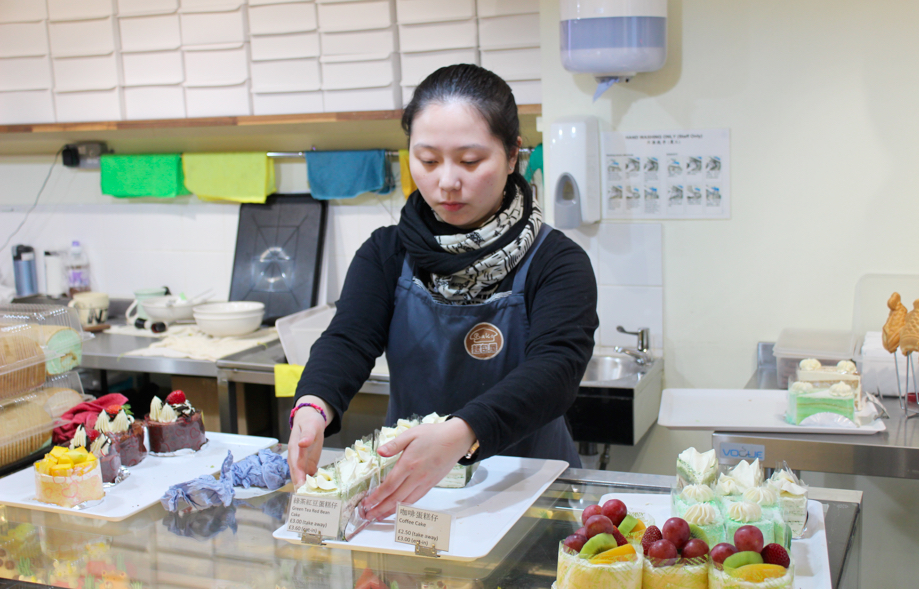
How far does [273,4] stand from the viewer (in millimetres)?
3297

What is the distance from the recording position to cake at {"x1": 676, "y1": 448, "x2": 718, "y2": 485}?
46.9 inches

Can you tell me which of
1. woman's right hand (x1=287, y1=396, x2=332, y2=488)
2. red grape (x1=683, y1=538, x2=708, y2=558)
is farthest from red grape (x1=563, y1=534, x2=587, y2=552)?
woman's right hand (x1=287, y1=396, x2=332, y2=488)

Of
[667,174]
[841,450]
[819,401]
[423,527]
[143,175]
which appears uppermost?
[143,175]

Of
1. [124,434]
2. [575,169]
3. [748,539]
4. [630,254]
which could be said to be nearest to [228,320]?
[575,169]

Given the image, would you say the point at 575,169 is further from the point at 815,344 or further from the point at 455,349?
the point at 455,349

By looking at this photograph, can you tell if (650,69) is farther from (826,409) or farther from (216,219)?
(216,219)

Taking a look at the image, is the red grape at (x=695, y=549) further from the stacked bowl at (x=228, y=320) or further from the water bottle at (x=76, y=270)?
the water bottle at (x=76, y=270)

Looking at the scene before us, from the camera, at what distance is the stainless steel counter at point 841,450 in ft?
6.56

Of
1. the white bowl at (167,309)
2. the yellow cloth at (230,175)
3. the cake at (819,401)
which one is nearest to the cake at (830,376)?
the cake at (819,401)

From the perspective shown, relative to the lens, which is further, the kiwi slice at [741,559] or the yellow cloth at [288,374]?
the yellow cloth at [288,374]

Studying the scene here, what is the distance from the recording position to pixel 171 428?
1618mm

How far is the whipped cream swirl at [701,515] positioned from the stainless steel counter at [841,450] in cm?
111

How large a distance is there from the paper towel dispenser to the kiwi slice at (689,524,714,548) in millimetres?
1858

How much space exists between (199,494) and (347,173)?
7.62 feet
